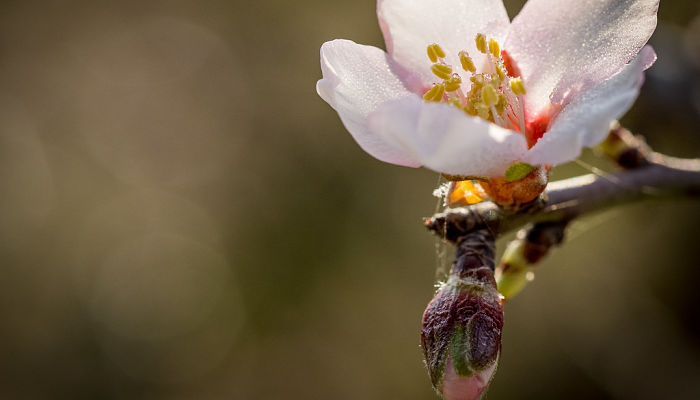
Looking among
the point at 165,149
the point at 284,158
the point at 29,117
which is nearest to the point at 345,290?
the point at 284,158

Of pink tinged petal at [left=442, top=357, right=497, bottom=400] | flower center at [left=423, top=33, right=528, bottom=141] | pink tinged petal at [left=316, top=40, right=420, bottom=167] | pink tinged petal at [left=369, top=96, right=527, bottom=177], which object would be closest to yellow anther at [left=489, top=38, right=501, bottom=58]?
flower center at [left=423, top=33, right=528, bottom=141]

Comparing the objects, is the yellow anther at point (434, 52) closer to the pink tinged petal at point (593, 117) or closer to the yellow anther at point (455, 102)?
the yellow anther at point (455, 102)

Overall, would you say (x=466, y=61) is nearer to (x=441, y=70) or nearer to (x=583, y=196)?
(x=441, y=70)

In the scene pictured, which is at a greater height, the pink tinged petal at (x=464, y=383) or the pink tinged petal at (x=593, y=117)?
the pink tinged petal at (x=593, y=117)

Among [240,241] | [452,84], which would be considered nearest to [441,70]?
[452,84]

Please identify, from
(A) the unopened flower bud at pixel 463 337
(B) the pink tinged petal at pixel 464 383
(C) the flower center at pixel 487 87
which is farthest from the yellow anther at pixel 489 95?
(B) the pink tinged petal at pixel 464 383

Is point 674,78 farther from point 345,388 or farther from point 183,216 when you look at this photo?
point 183,216
